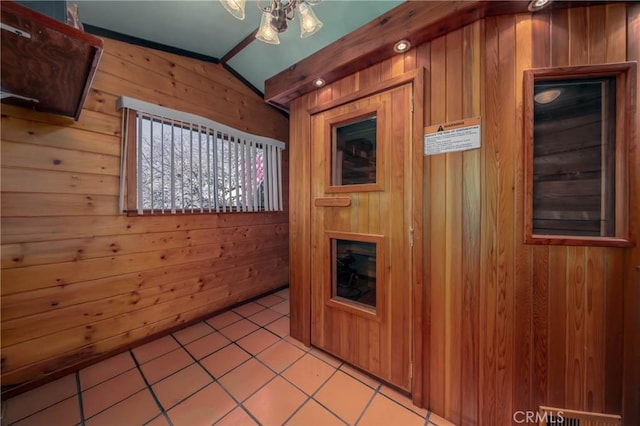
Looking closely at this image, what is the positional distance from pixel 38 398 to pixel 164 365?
26.4 inches

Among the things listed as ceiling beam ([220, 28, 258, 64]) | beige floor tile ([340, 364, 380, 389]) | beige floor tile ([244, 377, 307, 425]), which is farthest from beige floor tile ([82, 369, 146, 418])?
ceiling beam ([220, 28, 258, 64])

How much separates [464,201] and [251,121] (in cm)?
264

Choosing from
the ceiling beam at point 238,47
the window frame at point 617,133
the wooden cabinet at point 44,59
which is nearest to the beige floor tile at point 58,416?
the wooden cabinet at point 44,59

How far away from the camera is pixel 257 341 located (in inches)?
81.4

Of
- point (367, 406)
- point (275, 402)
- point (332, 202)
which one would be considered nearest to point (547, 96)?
point (332, 202)

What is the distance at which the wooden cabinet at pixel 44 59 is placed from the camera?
2.68ft

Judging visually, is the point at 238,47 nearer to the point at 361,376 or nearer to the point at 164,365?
the point at 164,365

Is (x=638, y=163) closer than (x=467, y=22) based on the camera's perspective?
Yes

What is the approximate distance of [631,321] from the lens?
1038 millimetres

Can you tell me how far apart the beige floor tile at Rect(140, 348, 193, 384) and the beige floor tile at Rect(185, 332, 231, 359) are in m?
0.06

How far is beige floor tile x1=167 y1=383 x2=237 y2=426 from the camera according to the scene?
1.30m

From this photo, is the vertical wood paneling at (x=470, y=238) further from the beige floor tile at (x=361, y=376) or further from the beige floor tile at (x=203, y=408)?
the beige floor tile at (x=203, y=408)

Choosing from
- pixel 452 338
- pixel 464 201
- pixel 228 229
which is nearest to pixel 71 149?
pixel 228 229

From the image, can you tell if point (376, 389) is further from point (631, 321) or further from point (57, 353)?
point (57, 353)
